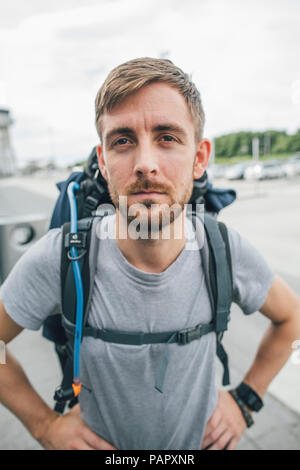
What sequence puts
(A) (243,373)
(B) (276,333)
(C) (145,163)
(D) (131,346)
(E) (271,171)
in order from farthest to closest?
(E) (271,171) → (A) (243,373) → (B) (276,333) → (D) (131,346) → (C) (145,163)

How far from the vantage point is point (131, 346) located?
3.68 ft

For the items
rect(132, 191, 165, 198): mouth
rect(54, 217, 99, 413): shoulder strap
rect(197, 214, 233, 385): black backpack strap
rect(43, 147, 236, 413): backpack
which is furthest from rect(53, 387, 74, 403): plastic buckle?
rect(132, 191, 165, 198): mouth

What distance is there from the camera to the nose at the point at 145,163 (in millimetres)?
1010

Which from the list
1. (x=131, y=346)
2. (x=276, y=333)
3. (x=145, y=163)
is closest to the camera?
(x=145, y=163)

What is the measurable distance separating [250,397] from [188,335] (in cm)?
59

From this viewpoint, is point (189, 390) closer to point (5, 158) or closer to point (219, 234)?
point (219, 234)

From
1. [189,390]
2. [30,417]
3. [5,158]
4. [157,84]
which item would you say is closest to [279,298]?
[189,390]

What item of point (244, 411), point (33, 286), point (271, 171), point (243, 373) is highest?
point (271, 171)

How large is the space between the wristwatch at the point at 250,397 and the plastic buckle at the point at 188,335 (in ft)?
1.76

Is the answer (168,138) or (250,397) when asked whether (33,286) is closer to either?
(168,138)

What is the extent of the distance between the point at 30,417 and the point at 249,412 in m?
0.94

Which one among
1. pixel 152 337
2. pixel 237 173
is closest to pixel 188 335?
pixel 152 337

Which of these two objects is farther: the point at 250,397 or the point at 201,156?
the point at 250,397

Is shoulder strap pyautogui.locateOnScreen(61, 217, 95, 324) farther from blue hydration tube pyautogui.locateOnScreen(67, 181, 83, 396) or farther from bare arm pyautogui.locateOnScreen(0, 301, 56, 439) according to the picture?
bare arm pyautogui.locateOnScreen(0, 301, 56, 439)
